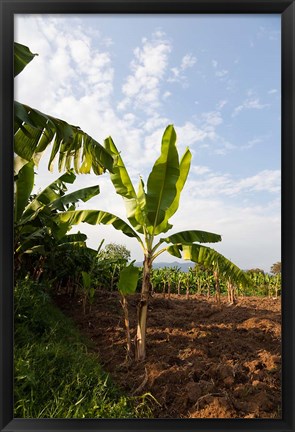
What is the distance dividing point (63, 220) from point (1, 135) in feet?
4.46

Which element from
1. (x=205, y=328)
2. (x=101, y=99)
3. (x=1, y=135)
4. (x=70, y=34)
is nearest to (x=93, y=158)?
(x=101, y=99)

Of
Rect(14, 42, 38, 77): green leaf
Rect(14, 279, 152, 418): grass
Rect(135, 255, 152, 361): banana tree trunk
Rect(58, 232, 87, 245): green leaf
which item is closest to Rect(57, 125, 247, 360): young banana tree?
Rect(135, 255, 152, 361): banana tree trunk

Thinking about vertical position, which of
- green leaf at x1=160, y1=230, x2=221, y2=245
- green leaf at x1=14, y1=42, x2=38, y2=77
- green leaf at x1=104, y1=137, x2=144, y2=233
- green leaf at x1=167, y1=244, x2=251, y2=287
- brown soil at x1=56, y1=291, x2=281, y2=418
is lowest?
brown soil at x1=56, y1=291, x2=281, y2=418

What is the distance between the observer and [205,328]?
120 inches

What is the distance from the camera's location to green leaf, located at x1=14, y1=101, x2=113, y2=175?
65.7 inches

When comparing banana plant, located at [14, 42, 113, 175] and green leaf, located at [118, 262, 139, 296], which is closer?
banana plant, located at [14, 42, 113, 175]

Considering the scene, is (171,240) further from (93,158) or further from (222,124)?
(222,124)

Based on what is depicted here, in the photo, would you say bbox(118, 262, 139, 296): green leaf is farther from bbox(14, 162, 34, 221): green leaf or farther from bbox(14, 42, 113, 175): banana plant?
bbox(14, 162, 34, 221): green leaf

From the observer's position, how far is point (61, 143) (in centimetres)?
200

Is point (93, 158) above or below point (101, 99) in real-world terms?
below

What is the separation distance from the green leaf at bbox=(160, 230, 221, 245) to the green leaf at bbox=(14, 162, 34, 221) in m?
1.08

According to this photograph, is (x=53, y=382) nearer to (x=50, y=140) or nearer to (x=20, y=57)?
(x=50, y=140)

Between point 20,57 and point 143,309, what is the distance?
1591 millimetres

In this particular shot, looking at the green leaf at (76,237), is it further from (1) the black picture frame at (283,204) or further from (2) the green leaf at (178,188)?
(1) the black picture frame at (283,204)
